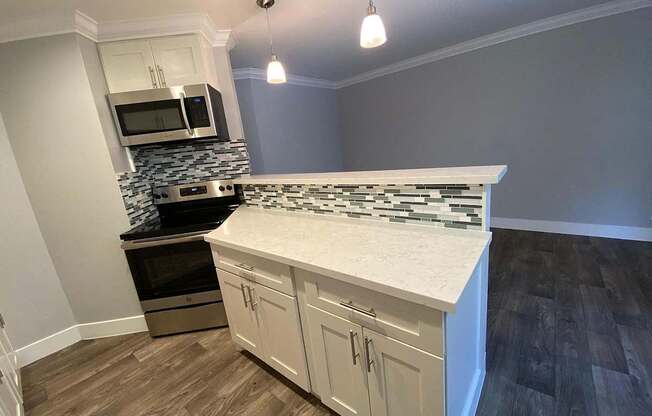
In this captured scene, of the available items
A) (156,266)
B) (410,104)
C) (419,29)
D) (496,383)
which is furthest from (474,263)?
(410,104)

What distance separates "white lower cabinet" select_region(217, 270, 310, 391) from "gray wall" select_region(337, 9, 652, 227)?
10.9ft

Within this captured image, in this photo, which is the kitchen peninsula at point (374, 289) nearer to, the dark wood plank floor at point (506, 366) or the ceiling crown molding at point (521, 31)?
the dark wood plank floor at point (506, 366)

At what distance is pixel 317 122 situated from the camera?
4.51 meters

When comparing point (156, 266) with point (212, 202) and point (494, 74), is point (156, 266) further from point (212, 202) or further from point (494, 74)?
point (494, 74)

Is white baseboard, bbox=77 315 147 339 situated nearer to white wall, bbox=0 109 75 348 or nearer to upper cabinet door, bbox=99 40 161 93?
white wall, bbox=0 109 75 348

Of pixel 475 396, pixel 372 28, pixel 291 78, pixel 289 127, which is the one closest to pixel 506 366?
pixel 475 396

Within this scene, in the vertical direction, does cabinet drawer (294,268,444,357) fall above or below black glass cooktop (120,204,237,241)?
below

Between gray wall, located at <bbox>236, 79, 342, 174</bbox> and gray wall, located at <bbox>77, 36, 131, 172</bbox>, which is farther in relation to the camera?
gray wall, located at <bbox>236, 79, 342, 174</bbox>

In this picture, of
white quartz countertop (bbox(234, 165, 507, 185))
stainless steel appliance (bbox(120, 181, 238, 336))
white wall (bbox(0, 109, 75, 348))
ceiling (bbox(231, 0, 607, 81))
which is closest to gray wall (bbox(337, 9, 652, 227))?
ceiling (bbox(231, 0, 607, 81))

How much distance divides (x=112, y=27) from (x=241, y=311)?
2.16 meters

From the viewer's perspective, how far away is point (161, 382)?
167 cm

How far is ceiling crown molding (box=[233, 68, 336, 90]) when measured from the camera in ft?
11.3

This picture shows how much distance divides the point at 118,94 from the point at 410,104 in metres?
3.46

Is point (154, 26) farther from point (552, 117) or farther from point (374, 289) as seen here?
point (552, 117)
